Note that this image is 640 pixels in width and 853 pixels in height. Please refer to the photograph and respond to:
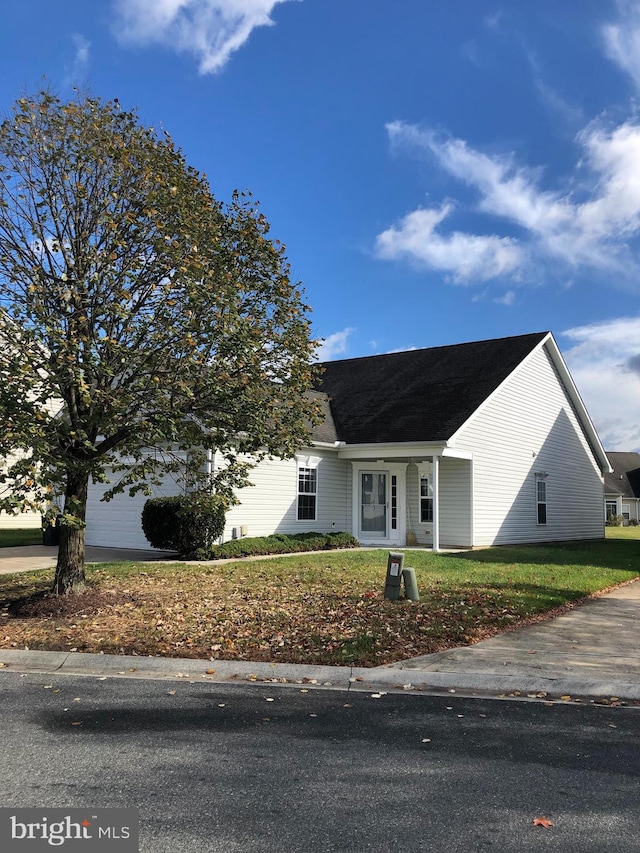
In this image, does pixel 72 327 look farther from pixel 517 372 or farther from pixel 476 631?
pixel 517 372

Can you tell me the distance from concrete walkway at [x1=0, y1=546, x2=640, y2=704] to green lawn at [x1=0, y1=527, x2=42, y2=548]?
14512mm

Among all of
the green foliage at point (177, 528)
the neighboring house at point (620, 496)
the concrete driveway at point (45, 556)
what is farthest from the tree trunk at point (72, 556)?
the neighboring house at point (620, 496)

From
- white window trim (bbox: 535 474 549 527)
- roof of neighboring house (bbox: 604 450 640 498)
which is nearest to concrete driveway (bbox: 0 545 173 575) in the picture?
white window trim (bbox: 535 474 549 527)

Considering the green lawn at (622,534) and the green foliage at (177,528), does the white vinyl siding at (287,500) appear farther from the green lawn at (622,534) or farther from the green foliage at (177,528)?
the green lawn at (622,534)

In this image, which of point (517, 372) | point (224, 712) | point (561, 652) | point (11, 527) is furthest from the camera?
point (11, 527)

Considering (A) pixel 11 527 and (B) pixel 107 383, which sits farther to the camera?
(A) pixel 11 527

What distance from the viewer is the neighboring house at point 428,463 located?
1977 centimetres

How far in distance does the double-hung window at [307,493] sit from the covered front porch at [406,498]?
1.40 meters

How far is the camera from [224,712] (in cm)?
581

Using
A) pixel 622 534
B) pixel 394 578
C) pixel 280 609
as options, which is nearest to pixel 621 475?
pixel 622 534

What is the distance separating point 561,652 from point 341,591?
434 cm

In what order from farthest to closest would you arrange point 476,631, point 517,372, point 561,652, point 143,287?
1. point 517,372
2. point 143,287
3. point 476,631
4. point 561,652

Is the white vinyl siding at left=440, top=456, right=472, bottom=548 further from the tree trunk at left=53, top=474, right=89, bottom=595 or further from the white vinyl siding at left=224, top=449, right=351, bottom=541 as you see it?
the tree trunk at left=53, top=474, right=89, bottom=595

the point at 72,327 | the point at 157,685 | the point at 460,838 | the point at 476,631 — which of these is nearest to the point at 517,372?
the point at 476,631
